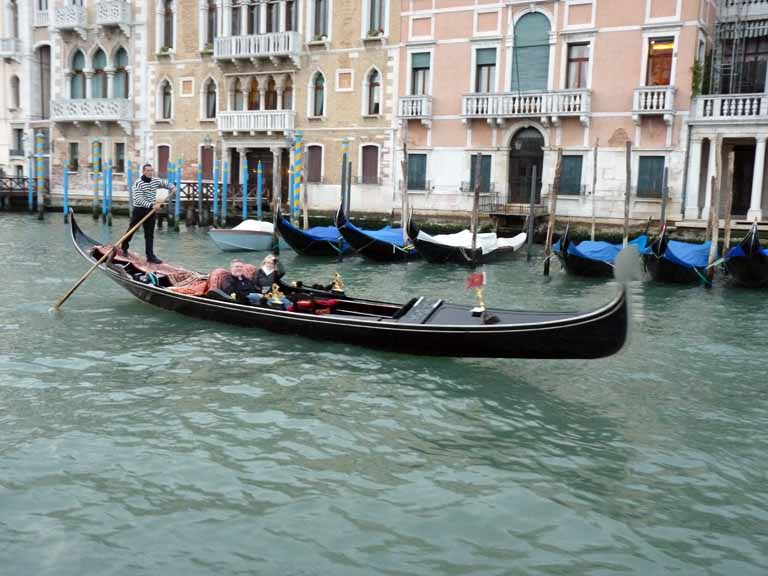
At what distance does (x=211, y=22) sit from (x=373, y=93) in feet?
15.8

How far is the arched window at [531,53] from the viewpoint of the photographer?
1492cm

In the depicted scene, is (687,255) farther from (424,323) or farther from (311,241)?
(424,323)

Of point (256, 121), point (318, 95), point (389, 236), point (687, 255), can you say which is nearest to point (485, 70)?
point (318, 95)

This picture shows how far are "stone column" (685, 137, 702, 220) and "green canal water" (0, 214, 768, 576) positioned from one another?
794 centimetres

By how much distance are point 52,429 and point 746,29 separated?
14.1 m

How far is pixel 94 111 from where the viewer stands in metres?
20.2

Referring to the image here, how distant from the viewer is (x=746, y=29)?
560 inches

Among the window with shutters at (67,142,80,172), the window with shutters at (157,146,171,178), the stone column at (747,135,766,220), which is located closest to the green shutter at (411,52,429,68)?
the stone column at (747,135,766,220)

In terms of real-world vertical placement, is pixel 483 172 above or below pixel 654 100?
below

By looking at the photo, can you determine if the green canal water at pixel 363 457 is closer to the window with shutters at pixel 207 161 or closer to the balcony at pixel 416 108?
the balcony at pixel 416 108

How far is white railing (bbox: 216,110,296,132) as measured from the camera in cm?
1786

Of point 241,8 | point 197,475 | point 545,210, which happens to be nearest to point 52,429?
point 197,475

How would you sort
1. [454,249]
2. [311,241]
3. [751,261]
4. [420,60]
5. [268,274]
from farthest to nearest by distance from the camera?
[420,60] < [311,241] < [454,249] < [751,261] < [268,274]

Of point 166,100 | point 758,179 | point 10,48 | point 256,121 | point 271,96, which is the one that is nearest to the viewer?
point 758,179
